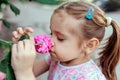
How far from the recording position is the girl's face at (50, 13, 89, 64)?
237 centimetres

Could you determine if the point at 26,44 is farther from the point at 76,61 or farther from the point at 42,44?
the point at 76,61

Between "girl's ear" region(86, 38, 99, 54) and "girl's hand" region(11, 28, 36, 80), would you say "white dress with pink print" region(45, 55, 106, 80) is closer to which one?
"girl's ear" region(86, 38, 99, 54)

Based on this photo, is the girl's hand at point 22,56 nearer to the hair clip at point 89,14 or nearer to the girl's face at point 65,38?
the girl's face at point 65,38

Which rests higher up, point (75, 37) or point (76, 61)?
point (75, 37)

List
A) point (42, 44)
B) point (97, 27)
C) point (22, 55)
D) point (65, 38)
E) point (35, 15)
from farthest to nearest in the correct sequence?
point (35, 15) < point (97, 27) < point (65, 38) < point (42, 44) < point (22, 55)

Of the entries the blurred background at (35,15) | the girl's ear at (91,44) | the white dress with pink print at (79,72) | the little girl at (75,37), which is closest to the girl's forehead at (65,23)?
the little girl at (75,37)

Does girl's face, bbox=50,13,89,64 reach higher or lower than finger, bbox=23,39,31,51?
lower

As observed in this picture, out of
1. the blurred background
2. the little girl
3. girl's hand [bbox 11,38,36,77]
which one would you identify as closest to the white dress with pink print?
the little girl

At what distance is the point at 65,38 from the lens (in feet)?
7.80

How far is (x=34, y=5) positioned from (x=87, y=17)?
21.4 feet

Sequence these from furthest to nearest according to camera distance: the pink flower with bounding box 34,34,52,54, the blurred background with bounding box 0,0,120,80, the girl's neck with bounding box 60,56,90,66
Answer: the blurred background with bounding box 0,0,120,80 < the girl's neck with bounding box 60,56,90,66 < the pink flower with bounding box 34,34,52,54

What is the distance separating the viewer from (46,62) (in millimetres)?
2746

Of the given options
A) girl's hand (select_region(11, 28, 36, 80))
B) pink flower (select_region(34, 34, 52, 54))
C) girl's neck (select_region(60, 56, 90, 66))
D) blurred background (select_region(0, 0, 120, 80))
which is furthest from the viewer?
blurred background (select_region(0, 0, 120, 80))

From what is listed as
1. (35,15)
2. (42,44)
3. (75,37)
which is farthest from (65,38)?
(35,15)
